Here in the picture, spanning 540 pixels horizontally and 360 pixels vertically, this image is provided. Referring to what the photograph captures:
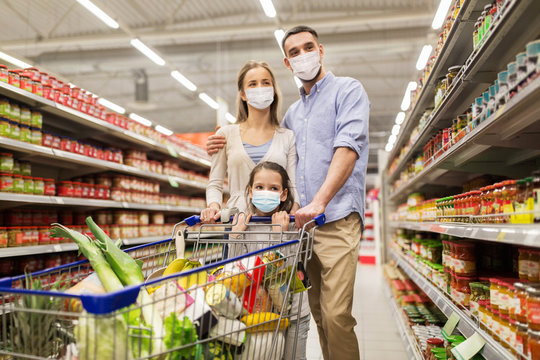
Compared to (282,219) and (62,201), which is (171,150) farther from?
(282,219)

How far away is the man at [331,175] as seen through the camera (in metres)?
1.80

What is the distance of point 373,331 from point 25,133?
3.44 m

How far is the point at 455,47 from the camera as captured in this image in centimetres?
251

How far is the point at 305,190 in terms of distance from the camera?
6.72 ft

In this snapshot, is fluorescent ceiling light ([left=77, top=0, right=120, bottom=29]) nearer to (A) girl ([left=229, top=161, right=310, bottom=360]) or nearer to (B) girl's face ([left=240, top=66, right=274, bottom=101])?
(B) girl's face ([left=240, top=66, right=274, bottom=101])

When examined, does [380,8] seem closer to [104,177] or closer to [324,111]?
[104,177]

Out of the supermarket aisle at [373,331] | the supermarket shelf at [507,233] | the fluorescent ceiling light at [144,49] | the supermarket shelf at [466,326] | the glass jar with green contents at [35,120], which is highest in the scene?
the fluorescent ceiling light at [144,49]

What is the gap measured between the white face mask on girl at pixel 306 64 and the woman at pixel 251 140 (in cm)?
17

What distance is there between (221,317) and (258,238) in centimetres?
62

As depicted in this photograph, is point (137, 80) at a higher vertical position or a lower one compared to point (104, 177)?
higher

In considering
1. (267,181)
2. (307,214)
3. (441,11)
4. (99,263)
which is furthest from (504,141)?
(441,11)

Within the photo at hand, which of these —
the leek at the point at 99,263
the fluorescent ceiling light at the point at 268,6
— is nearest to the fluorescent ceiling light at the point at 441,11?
the fluorescent ceiling light at the point at 268,6

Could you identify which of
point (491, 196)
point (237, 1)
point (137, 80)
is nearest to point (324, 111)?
point (491, 196)

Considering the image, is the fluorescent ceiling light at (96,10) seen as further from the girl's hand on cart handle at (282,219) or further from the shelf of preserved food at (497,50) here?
the girl's hand on cart handle at (282,219)
